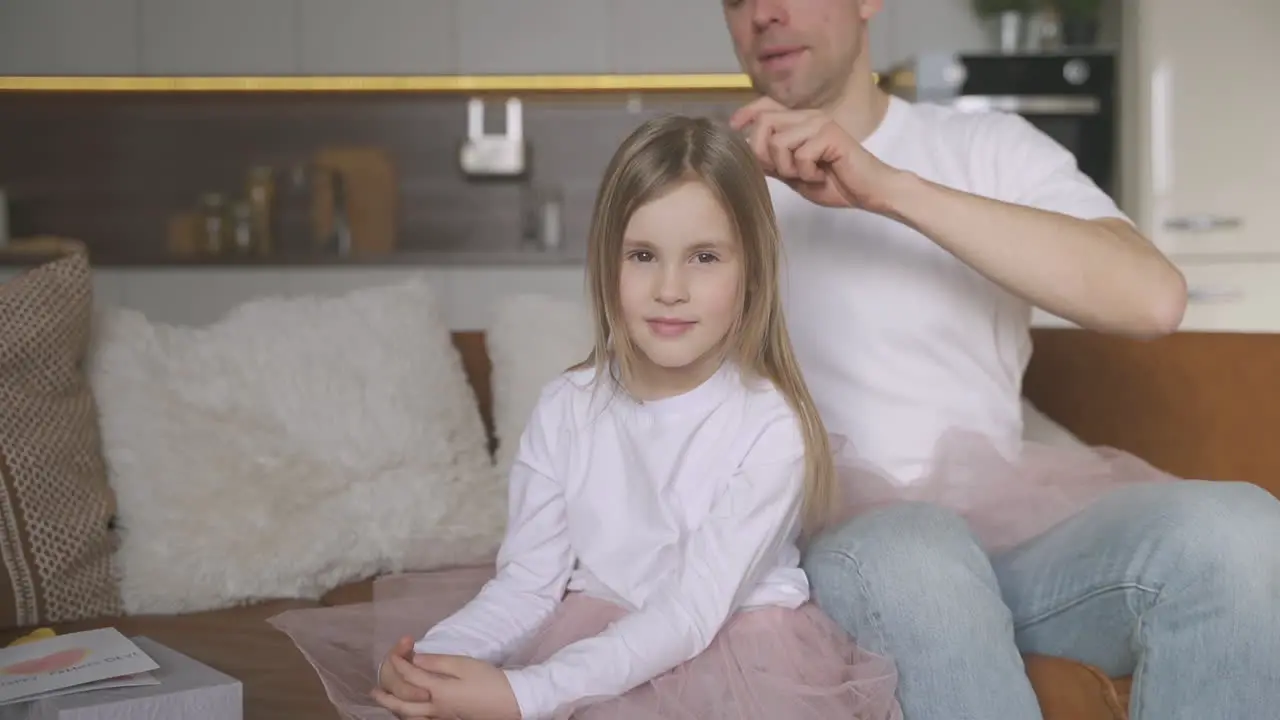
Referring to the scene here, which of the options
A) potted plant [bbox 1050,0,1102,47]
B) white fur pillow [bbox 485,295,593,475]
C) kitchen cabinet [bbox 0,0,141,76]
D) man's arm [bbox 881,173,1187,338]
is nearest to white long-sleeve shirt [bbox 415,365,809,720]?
man's arm [bbox 881,173,1187,338]

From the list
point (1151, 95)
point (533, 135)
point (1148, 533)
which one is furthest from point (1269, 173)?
point (1148, 533)

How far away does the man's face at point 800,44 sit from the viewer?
5.49 ft

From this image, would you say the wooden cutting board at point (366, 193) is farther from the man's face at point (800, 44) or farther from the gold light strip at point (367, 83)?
the man's face at point (800, 44)

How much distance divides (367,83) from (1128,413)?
3105 millimetres

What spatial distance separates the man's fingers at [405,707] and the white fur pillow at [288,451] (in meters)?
0.61

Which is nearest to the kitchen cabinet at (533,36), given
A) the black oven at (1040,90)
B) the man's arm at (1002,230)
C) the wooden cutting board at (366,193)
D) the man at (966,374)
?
the wooden cutting board at (366,193)

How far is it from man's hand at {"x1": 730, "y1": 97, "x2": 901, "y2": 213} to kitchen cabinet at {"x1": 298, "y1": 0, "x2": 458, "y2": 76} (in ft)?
10.5

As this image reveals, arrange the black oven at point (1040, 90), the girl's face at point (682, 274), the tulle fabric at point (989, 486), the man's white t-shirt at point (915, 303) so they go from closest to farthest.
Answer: the girl's face at point (682, 274), the tulle fabric at point (989, 486), the man's white t-shirt at point (915, 303), the black oven at point (1040, 90)

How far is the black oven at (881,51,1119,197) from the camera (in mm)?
3994

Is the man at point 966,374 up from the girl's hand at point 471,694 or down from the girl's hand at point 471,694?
Result: up

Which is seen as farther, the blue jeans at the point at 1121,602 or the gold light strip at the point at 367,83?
the gold light strip at the point at 367,83

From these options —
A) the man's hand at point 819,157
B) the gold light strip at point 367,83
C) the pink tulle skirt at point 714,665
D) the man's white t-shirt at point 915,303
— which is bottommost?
the pink tulle skirt at point 714,665

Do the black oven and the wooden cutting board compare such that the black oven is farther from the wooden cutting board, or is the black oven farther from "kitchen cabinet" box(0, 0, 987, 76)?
the wooden cutting board

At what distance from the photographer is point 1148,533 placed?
1278 mm
